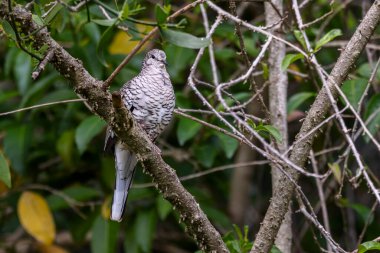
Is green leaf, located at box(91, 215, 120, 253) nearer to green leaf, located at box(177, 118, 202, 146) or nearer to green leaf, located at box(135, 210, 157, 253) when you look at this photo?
green leaf, located at box(135, 210, 157, 253)

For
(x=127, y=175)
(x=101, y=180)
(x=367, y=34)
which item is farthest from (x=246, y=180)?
(x=367, y=34)

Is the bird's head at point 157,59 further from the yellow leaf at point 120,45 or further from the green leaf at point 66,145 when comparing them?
the green leaf at point 66,145

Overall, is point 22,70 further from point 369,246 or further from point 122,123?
point 369,246

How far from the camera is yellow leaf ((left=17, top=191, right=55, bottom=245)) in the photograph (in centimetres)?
381

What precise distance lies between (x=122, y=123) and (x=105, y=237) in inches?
68.3

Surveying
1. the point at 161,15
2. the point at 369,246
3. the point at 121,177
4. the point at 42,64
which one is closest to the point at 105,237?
the point at 121,177

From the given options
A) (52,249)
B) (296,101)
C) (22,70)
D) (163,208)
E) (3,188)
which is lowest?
(52,249)

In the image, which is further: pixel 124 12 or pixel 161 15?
pixel 124 12

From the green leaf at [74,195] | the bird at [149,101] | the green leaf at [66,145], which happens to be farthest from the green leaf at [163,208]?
the green leaf at [66,145]

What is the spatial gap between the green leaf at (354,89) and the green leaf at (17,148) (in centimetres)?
174

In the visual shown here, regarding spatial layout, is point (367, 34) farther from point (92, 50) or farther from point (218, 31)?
point (92, 50)

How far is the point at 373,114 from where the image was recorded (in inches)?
124

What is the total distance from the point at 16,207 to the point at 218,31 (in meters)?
1.52

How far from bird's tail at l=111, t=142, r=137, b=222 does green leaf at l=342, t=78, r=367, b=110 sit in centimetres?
101
